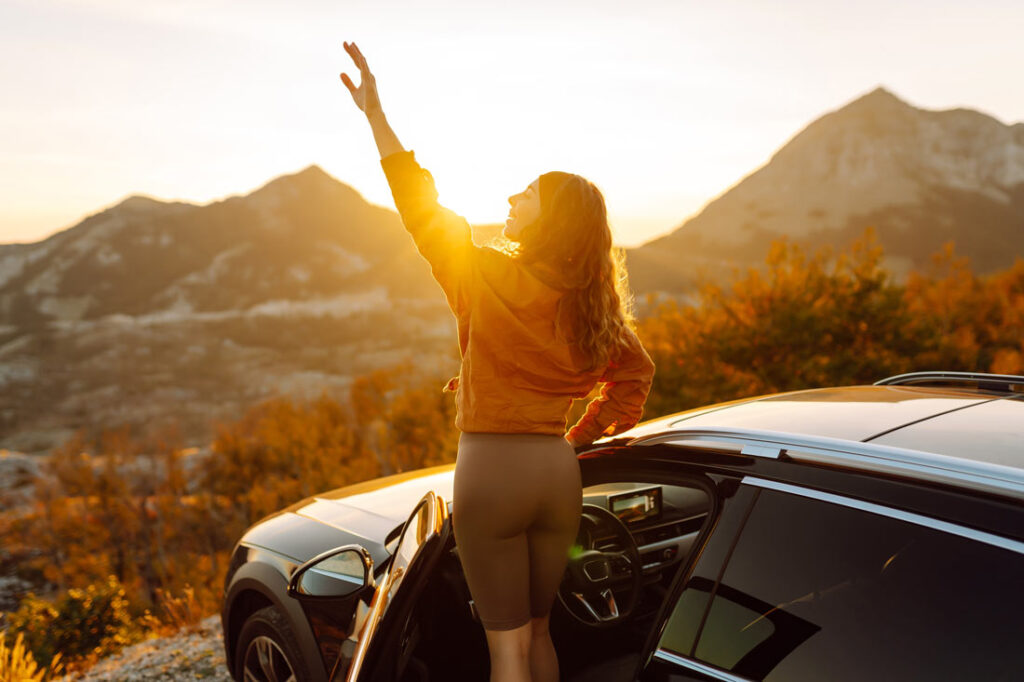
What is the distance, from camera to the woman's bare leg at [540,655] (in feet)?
7.09

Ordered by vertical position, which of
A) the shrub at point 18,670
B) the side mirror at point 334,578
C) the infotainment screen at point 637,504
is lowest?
the shrub at point 18,670

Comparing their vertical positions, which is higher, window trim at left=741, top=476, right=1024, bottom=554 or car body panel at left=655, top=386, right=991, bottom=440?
car body panel at left=655, top=386, right=991, bottom=440

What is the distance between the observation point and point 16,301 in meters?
142

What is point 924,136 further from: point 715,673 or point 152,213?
point 715,673

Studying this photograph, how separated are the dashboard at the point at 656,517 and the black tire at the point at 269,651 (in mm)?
1258

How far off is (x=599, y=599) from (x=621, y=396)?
81 centimetres

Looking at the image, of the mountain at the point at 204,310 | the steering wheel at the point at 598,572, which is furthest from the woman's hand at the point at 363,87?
the mountain at the point at 204,310

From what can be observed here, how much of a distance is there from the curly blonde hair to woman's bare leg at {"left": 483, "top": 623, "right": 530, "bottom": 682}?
0.79 m

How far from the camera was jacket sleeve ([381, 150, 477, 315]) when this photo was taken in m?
1.92

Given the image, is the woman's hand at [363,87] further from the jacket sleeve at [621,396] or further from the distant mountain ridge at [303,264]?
the distant mountain ridge at [303,264]

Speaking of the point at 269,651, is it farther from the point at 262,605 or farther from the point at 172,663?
the point at 172,663

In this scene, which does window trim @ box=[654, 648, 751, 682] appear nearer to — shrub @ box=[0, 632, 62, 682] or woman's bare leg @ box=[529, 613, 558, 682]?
woman's bare leg @ box=[529, 613, 558, 682]

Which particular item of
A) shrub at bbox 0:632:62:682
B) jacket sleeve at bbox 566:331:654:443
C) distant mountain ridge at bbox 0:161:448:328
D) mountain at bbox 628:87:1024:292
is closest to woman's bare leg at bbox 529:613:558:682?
jacket sleeve at bbox 566:331:654:443

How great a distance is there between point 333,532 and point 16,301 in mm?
169691
